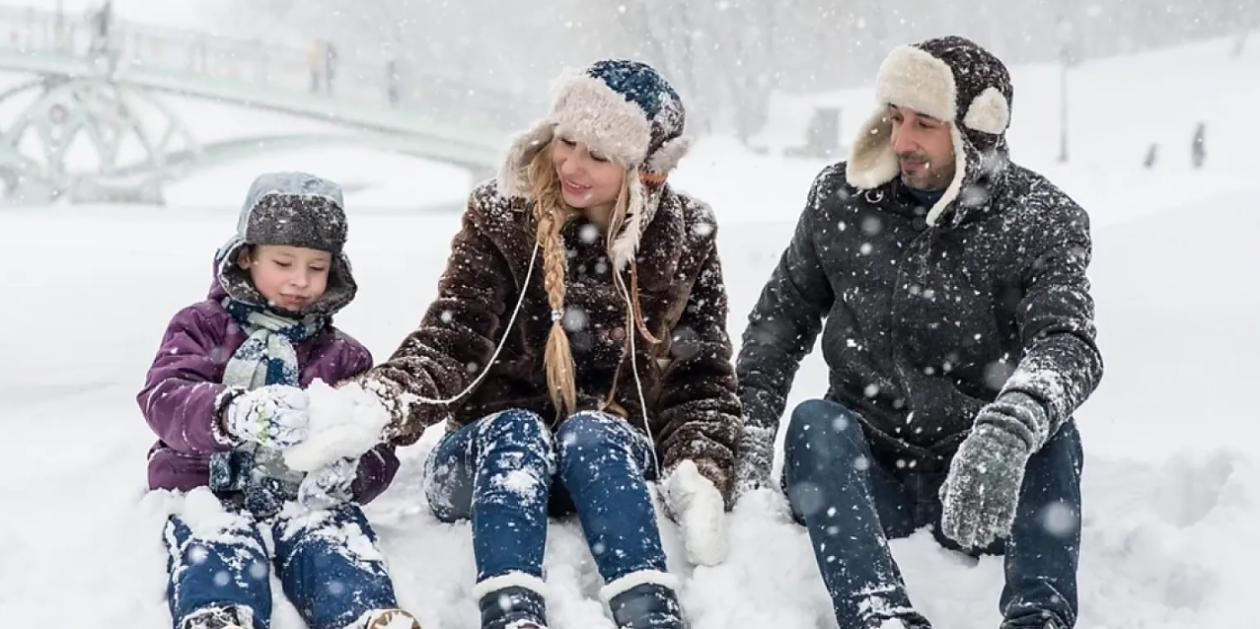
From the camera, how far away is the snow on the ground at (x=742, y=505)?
2.84 metres

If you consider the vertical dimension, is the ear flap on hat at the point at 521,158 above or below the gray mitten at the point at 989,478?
above

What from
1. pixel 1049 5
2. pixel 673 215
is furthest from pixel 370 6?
pixel 673 215

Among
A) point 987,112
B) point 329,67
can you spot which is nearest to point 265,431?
point 987,112

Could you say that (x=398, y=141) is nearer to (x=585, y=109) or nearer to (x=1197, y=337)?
(x=1197, y=337)

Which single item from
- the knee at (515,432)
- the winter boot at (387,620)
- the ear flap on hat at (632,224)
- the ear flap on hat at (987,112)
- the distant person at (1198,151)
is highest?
the ear flap on hat at (987,112)

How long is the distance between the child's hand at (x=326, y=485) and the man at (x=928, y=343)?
1156 mm

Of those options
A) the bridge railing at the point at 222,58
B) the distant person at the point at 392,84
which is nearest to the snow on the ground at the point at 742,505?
the bridge railing at the point at 222,58

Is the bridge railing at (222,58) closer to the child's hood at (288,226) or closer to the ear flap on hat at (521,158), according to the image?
the child's hood at (288,226)

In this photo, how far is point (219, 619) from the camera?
2441mm

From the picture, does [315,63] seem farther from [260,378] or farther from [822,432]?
[822,432]

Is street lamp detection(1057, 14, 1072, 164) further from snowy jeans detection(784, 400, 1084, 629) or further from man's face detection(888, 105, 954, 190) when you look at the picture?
snowy jeans detection(784, 400, 1084, 629)

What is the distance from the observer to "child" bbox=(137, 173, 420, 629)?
2584mm

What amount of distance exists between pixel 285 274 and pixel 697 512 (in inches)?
48.9

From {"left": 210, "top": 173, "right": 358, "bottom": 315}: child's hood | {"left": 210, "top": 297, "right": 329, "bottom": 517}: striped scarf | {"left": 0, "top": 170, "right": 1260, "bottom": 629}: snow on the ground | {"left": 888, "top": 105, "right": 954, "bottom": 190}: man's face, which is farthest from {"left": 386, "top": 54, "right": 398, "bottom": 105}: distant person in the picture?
{"left": 888, "top": 105, "right": 954, "bottom": 190}: man's face
